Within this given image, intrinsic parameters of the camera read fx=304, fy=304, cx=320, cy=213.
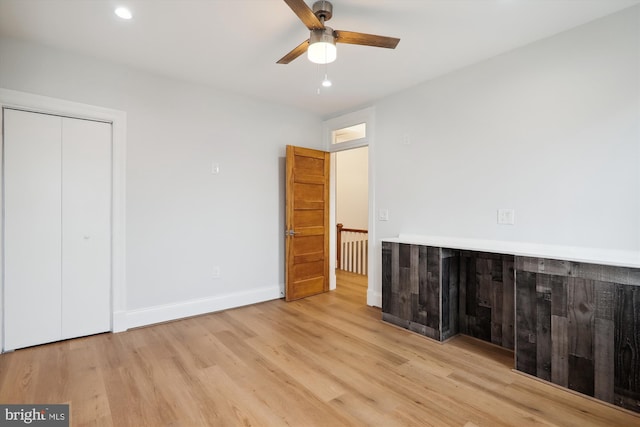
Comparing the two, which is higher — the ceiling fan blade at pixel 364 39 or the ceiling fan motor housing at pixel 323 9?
the ceiling fan motor housing at pixel 323 9

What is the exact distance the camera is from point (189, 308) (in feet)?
11.7

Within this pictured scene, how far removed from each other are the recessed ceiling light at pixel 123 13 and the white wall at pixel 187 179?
1.00 metres

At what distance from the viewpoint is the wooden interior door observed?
164 inches

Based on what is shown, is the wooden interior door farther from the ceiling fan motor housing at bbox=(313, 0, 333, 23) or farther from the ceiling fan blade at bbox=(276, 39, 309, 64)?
the ceiling fan motor housing at bbox=(313, 0, 333, 23)

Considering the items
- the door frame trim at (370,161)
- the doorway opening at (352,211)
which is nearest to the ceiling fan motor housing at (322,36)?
the door frame trim at (370,161)

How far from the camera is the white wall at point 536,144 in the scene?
2248 mm

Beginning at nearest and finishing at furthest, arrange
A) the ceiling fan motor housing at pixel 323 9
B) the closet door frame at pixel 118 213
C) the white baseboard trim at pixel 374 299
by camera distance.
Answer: the ceiling fan motor housing at pixel 323 9
the closet door frame at pixel 118 213
the white baseboard trim at pixel 374 299


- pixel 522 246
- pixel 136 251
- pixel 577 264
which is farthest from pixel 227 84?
pixel 577 264

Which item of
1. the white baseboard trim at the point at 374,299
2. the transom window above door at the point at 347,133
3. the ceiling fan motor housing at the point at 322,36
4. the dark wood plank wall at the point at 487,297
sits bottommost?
the white baseboard trim at the point at 374,299

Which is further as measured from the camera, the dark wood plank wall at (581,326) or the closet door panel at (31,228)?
the closet door panel at (31,228)

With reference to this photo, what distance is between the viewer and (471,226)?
3.09 meters

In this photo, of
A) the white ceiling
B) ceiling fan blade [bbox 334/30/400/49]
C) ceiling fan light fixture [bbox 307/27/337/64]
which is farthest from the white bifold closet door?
ceiling fan blade [bbox 334/30/400/49]

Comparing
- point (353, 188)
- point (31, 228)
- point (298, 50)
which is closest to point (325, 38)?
point (298, 50)

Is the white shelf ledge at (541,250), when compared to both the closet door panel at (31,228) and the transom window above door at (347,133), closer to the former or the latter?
the transom window above door at (347,133)
